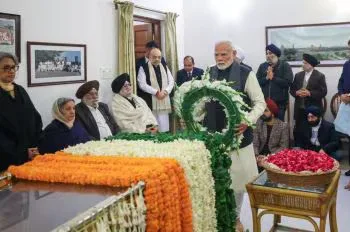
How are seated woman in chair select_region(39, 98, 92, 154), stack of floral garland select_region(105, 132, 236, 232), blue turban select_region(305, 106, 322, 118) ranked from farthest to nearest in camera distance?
1. blue turban select_region(305, 106, 322, 118)
2. seated woman in chair select_region(39, 98, 92, 154)
3. stack of floral garland select_region(105, 132, 236, 232)

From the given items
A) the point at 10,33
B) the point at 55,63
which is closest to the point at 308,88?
the point at 55,63

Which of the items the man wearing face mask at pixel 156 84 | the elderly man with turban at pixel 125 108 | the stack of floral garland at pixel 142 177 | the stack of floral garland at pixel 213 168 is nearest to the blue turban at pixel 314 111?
the man wearing face mask at pixel 156 84

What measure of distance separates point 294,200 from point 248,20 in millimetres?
4328

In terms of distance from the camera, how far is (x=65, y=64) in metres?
3.91

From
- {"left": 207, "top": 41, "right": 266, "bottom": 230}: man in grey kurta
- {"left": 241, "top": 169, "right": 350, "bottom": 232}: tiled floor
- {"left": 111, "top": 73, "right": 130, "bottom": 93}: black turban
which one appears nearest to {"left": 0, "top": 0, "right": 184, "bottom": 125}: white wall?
{"left": 111, "top": 73, "right": 130, "bottom": 93}: black turban

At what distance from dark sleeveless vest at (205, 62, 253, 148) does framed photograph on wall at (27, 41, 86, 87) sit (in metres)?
1.65

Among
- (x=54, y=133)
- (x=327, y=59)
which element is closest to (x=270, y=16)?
(x=327, y=59)

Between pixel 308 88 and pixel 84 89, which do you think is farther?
pixel 308 88

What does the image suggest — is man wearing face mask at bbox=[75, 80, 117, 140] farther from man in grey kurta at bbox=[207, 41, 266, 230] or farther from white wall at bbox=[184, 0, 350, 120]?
white wall at bbox=[184, 0, 350, 120]

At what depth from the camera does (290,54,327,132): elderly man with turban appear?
5.04 m

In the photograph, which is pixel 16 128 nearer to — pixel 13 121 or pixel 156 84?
pixel 13 121

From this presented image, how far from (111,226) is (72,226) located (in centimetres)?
20

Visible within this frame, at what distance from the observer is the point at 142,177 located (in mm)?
1302

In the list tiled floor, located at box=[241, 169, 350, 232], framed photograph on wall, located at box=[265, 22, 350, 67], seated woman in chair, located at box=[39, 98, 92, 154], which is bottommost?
tiled floor, located at box=[241, 169, 350, 232]
